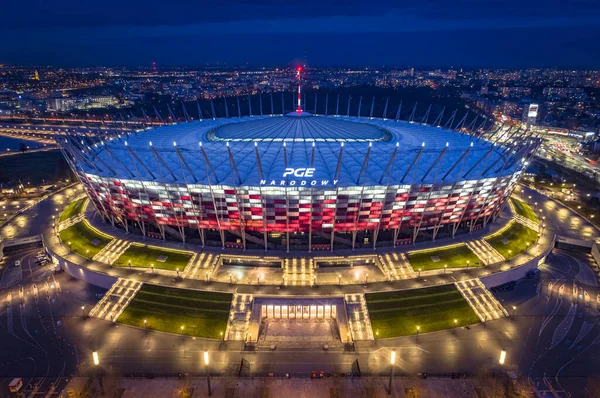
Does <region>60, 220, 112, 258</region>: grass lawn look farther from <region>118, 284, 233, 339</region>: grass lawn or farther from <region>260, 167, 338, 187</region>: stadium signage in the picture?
<region>260, 167, 338, 187</region>: stadium signage

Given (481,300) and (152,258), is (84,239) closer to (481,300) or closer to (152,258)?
(152,258)

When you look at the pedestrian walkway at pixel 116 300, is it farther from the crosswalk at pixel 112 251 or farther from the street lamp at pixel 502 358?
the street lamp at pixel 502 358

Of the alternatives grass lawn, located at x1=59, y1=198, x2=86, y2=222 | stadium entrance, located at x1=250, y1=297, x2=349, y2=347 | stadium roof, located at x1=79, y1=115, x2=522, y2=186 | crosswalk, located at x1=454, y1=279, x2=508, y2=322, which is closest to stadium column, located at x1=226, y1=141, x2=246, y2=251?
stadium roof, located at x1=79, y1=115, x2=522, y2=186

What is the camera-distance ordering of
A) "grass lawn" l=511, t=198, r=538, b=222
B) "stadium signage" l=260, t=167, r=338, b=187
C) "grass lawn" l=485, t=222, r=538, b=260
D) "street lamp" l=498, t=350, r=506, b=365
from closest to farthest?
"street lamp" l=498, t=350, r=506, b=365 → "stadium signage" l=260, t=167, r=338, b=187 → "grass lawn" l=485, t=222, r=538, b=260 → "grass lawn" l=511, t=198, r=538, b=222

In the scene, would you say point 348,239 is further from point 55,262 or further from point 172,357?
point 55,262

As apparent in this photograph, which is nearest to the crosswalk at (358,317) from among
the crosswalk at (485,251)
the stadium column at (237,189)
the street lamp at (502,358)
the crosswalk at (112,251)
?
the street lamp at (502,358)

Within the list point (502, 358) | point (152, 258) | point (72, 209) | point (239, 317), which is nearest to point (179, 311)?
point (239, 317)
